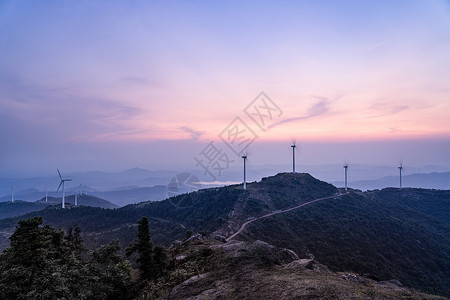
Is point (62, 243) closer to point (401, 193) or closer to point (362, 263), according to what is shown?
point (362, 263)

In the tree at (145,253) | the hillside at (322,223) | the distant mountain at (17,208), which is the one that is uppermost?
the tree at (145,253)

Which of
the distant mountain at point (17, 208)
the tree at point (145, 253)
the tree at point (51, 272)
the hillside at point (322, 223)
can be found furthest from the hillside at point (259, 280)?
the distant mountain at point (17, 208)

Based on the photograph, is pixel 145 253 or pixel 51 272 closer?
pixel 51 272

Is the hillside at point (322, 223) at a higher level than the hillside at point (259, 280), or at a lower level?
lower

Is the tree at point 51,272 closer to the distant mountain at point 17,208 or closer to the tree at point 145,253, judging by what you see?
the tree at point 145,253

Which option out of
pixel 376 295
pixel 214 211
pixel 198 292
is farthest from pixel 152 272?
pixel 214 211

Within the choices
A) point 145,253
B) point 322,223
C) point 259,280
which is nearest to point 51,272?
point 145,253

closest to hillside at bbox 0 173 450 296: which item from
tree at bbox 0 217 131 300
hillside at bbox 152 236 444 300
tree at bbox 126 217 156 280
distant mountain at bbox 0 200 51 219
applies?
hillside at bbox 152 236 444 300

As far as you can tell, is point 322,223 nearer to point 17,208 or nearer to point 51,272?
point 51,272
